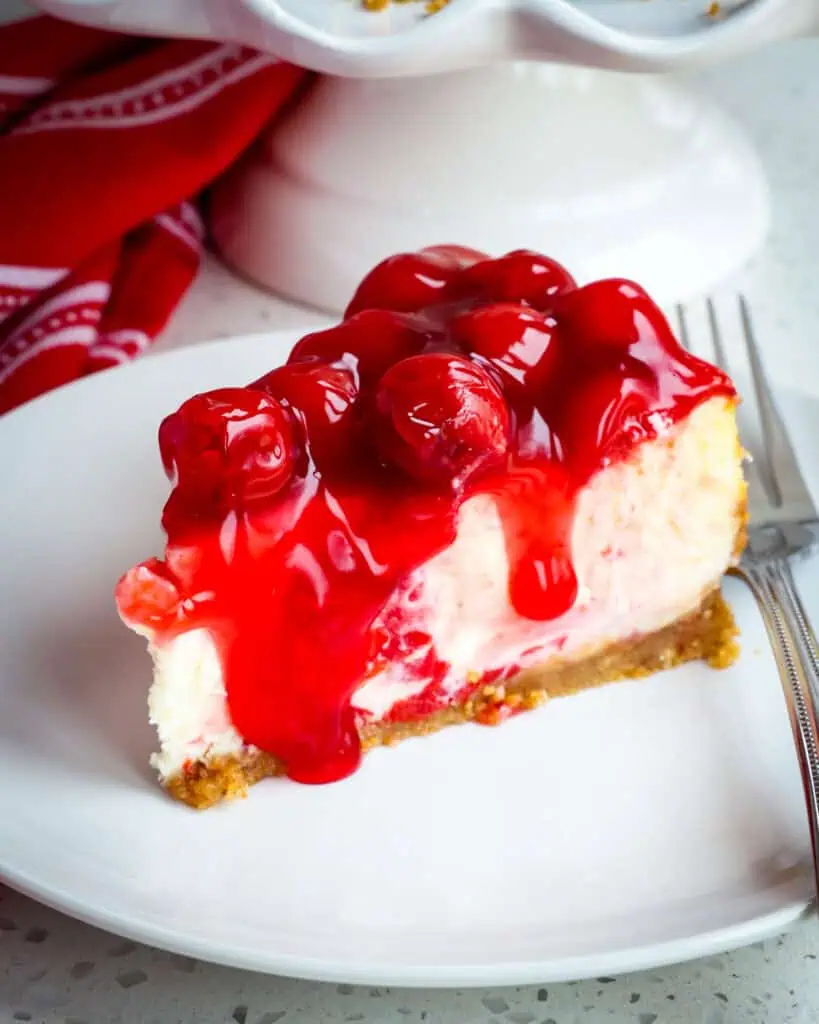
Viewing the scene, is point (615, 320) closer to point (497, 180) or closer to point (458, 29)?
point (458, 29)

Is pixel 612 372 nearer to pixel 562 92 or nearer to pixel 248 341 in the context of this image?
pixel 248 341

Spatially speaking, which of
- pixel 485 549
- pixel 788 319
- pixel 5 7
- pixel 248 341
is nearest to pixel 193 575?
pixel 485 549

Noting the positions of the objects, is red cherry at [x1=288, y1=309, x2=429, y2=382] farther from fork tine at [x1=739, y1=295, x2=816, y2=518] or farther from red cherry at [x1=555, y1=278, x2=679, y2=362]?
fork tine at [x1=739, y1=295, x2=816, y2=518]

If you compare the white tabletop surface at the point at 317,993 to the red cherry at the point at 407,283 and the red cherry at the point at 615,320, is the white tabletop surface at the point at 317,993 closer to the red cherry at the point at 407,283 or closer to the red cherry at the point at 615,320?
the red cherry at the point at 615,320

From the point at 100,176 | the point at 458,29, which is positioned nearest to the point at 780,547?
the point at 458,29

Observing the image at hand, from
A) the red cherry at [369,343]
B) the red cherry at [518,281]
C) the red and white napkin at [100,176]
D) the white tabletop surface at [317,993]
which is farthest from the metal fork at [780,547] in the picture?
the red and white napkin at [100,176]

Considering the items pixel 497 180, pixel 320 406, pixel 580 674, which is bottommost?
pixel 580 674

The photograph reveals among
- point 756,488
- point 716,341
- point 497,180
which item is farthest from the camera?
point 497,180
